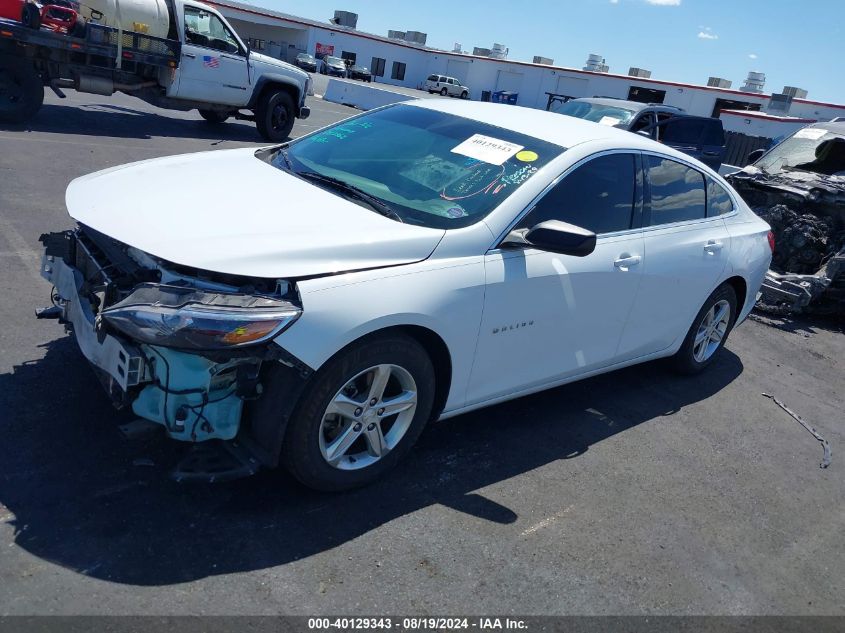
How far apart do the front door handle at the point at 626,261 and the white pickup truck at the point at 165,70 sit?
973 centimetres

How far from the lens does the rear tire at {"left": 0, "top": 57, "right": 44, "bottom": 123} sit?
1044 centimetres

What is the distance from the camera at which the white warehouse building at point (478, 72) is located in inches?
1796

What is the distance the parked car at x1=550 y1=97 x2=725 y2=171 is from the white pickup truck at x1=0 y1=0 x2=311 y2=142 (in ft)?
18.2

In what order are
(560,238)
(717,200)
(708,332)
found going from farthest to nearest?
(708,332) < (717,200) < (560,238)

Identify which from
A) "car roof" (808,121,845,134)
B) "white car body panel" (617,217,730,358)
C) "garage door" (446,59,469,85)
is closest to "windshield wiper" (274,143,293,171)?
"white car body panel" (617,217,730,358)

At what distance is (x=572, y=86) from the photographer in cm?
5409

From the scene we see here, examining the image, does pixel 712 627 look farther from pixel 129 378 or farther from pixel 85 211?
pixel 85 211

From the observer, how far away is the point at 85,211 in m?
3.49

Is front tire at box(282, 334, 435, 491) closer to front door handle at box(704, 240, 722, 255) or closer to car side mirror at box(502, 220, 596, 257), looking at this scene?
car side mirror at box(502, 220, 596, 257)

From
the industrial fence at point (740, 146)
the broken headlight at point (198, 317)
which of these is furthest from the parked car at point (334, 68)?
the broken headlight at point (198, 317)

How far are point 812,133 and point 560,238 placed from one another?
7908 mm

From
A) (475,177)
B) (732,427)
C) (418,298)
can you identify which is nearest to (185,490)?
(418,298)

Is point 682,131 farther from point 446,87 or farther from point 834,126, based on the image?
point 446,87

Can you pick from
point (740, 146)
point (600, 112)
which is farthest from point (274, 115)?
point (740, 146)
